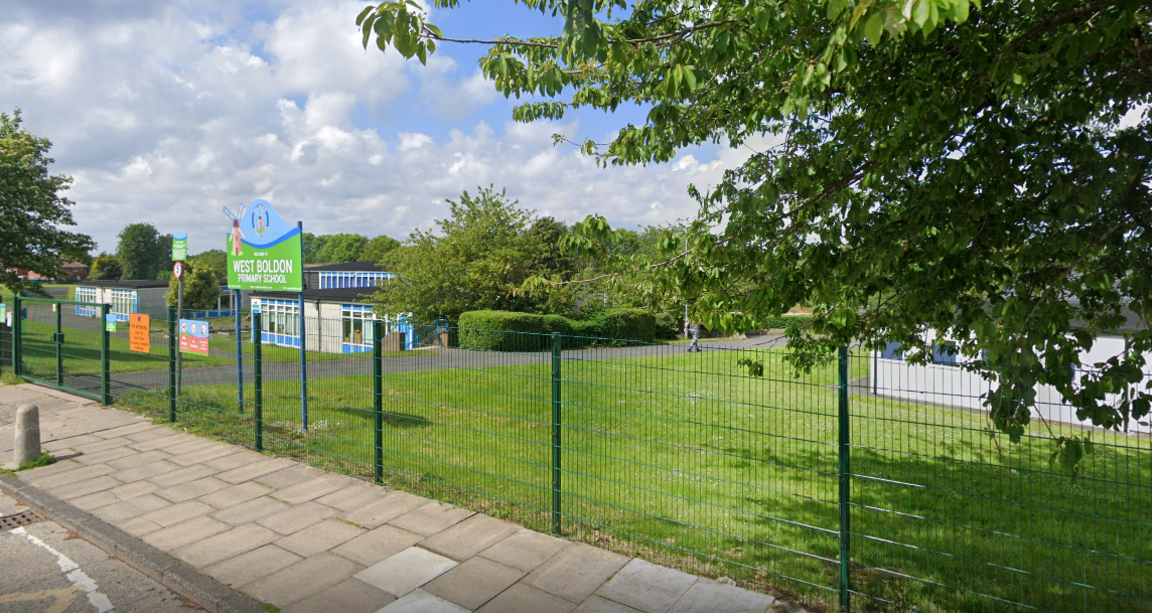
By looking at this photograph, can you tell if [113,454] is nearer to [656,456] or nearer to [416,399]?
[416,399]

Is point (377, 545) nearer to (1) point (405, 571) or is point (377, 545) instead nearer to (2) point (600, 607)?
(1) point (405, 571)

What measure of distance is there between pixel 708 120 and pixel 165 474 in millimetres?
6583

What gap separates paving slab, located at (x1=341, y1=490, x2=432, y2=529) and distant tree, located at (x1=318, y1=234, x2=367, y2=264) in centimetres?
12913

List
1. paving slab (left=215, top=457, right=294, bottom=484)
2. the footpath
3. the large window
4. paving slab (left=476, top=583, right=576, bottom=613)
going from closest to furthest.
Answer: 1. paving slab (left=476, top=583, right=576, bottom=613)
2. the footpath
3. paving slab (left=215, top=457, right=294, bottom=484)
4. the large window

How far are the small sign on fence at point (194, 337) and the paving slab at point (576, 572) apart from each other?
630cm

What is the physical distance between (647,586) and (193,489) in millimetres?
4789

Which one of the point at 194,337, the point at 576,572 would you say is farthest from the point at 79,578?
the point at 194,337

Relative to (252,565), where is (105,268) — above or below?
above

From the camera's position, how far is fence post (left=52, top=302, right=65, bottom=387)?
11.6 meters

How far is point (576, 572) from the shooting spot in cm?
471

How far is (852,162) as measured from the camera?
4.76 metres

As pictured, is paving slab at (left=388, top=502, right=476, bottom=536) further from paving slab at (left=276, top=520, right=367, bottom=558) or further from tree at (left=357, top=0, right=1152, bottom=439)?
tree at (left=357, top=0, right=1152, bottom=439)

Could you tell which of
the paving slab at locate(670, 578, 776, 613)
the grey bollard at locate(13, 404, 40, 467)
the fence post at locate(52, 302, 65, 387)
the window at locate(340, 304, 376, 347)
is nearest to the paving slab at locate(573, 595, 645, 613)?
the paving slab at locate(670, 578, 776, 613)

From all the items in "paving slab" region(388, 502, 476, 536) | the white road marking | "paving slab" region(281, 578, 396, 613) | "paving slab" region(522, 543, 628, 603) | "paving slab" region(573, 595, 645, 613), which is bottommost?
the white road marking
